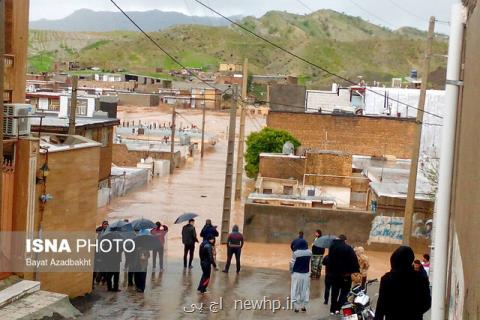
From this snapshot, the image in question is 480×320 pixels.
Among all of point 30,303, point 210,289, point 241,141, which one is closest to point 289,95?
point 241,141

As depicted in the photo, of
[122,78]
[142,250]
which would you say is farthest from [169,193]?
[122,78]

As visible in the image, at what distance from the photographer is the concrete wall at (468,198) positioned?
5.18 meters

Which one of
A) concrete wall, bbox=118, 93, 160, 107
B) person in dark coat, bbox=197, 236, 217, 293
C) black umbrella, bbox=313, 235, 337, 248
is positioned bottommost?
person in dark coat, bbox=197, 236, 217, 293

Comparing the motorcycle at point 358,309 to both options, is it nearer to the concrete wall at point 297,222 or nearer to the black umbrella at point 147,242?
the black umbrella at point 147,242

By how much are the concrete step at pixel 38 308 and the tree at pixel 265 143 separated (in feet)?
111

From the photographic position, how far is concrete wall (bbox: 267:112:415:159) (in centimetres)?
5028

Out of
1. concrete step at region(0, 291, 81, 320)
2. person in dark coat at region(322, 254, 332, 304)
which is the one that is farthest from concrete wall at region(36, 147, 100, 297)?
person in dark coat at region(322, 254, 332, 304)

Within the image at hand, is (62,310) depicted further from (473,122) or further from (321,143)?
(321,143)

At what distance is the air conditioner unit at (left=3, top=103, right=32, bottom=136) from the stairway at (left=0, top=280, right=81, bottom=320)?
2.39 metres

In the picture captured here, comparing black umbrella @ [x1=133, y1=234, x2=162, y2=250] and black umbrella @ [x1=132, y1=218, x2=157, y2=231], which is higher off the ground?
black umbrella @ [x1=132, y1=218, x2=157, y2=231]

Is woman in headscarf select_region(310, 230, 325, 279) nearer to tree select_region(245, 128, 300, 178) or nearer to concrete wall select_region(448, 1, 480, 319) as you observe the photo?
concrete wall select_region(448, 1, 480, 319)

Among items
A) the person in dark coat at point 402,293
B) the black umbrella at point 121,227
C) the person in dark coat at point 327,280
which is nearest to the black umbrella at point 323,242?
the person in dark coat at point 327,280

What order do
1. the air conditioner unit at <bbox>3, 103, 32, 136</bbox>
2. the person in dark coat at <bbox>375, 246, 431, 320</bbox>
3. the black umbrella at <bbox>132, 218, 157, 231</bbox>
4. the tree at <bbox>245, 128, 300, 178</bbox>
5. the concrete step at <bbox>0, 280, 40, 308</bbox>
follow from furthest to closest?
1. the tree at <bbox>245, 128, 300, 178</bbox>
2. the black umbrella at <bbox>132, 218, 157, 231</bbox>
3. the air conditioner unit at <bbox>3, 103, 32, 136</bbox>
4. the concrete step at <bbox>0, 280, 40, 308</bbox>
5. the person in dark coat at <bbox>375, 246, 431, 320</bbox>

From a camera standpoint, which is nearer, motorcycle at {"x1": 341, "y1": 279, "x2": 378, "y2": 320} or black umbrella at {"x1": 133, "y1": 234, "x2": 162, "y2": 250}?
motorcycle at {"x1": 341, "y1": 279, "x2": 378, "y2": 320}
